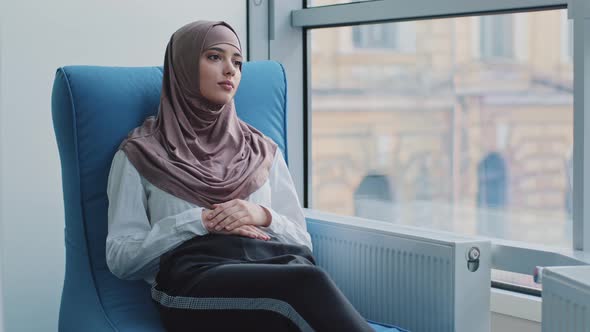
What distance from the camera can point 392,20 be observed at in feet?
8.32

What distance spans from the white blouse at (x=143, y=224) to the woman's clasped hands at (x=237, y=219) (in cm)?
2

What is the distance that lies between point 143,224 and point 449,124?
1078 millimetres

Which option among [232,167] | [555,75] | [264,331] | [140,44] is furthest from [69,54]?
[555,75]

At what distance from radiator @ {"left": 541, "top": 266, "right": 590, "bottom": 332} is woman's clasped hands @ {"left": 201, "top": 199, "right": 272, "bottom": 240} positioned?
646 millimetres

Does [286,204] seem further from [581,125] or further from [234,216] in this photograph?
[581,125]

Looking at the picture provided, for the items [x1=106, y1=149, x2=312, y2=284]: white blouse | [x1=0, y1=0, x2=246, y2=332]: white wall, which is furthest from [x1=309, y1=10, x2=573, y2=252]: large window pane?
[x1=0, y1=0, x2=246, y2=332]: white wall

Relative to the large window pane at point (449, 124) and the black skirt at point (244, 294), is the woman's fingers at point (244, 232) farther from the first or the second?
the large window pane at point (449, 124)

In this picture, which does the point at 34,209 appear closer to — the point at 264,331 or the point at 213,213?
the point at 213,213

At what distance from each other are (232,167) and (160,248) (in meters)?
0.30

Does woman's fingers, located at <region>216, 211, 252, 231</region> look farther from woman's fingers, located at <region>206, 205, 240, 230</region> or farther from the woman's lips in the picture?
the woman's lips

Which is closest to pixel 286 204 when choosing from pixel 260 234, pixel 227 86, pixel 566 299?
pixel 260 234

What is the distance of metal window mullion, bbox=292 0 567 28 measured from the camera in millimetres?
2166

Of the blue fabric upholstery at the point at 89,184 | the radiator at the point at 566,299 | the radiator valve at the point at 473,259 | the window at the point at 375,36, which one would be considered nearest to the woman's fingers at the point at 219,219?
the blue fabric upholstery at the point at 89,184

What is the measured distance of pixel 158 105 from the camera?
2.07m
